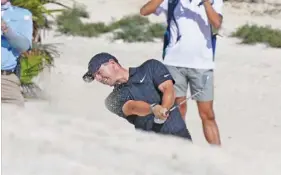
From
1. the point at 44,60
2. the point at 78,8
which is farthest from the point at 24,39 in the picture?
the point at 78,8

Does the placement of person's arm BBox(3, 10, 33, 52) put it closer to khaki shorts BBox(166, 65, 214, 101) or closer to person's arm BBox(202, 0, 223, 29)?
khaki shorts BBox(166, 65, 214, 101)

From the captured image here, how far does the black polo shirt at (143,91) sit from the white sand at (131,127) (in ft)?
0.48

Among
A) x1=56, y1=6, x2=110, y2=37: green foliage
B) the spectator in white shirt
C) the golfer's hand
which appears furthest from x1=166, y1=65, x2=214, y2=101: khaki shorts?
x1=56, y1=6, x2=110, y2=37: green foliage

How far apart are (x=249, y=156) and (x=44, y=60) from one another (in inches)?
179

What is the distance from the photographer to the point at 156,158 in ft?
15.0

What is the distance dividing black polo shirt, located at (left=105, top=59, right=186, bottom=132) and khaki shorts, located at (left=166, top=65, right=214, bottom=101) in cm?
85

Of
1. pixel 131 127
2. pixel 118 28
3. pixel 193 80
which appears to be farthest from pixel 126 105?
pixel 118 28

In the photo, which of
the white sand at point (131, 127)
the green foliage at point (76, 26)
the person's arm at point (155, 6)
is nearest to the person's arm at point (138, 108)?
the white sand at point (131, 127)

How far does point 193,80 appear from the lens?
6.36 meters

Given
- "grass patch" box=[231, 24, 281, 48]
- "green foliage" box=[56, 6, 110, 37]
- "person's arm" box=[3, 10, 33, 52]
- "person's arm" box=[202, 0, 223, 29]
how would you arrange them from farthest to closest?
"green foliage" box=[56, 6, 110, 37] < "grass patch" box=[231, 24, 281, 48] < "person's arm" box=[202, 0, 223, 29] < "person's arm" box=[3, 10, 33, 52]

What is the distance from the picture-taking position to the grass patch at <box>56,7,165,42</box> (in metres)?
17.0

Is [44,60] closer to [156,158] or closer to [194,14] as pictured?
[194,14]

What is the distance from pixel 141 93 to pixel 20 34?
112 centimetres

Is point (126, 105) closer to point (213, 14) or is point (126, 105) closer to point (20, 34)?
point (20, 34)
